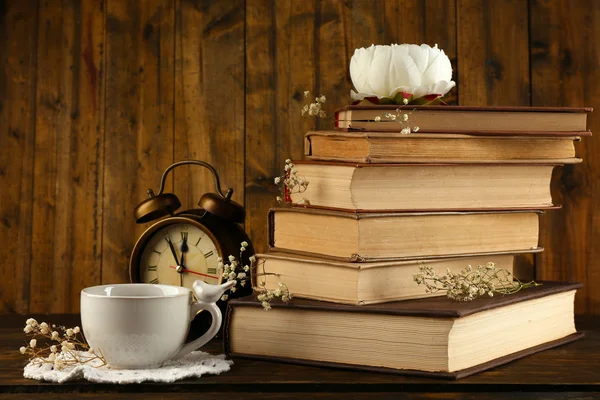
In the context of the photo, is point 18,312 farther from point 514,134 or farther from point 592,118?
point 592,118

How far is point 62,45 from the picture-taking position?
1.72 meters

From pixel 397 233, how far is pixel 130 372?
434 mm

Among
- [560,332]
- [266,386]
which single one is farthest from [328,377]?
[560,332]

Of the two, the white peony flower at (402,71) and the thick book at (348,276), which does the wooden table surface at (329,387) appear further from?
the white peony flower at (402,71)

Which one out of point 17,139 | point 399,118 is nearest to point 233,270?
point 399,118

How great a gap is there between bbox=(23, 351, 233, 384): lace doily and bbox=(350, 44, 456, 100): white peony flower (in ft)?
1.64

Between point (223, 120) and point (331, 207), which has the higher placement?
point (223, 120)

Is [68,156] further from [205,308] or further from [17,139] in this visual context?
[205,308]

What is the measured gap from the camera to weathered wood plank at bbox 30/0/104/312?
1722 millimetres

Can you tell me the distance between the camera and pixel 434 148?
124 cm

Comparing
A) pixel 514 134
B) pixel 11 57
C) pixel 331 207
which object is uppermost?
pixel 11 57

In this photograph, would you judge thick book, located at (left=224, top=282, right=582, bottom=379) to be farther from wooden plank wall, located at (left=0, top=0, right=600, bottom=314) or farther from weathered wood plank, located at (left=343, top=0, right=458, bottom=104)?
weathered wood plank, located at (left=343, top=0, right=458, bottom=104)

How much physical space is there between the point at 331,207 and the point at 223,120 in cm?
57

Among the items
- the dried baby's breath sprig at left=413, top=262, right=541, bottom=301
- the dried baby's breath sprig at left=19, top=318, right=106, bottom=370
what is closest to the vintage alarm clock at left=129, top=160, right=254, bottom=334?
the dried baby's breath sprig at left=19, top=318, right=106, bottom=370
